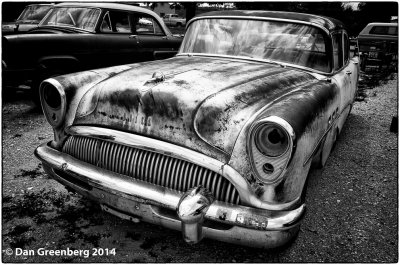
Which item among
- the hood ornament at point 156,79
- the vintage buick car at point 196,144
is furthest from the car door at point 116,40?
the hood ornament at point 156,79

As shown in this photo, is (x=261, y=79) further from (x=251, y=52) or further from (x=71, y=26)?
(x=71, y=26)

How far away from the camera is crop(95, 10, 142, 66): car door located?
5.67 meters

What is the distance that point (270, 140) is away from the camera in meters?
1.88

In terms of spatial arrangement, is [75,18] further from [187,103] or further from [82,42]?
[187,103]

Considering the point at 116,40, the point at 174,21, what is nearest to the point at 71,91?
the point at 116,40

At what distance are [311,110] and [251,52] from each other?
128 centimetres

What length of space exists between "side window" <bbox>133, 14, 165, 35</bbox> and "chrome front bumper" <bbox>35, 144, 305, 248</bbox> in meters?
4.33

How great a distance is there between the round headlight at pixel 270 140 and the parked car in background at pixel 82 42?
2709 millimetres

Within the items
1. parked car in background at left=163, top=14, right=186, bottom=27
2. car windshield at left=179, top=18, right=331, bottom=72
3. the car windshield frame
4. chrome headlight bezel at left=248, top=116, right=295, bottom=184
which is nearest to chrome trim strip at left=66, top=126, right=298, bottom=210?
chrome headlight bezel at left=248, top=116, right=295, bottom=184

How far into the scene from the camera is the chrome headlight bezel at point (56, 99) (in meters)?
2.53

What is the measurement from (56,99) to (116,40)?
347 cm

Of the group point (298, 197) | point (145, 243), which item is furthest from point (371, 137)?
point (145, 243)

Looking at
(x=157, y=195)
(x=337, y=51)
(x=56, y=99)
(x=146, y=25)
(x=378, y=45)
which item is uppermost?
(x=146, y=25)

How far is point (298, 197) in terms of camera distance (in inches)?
79.7
